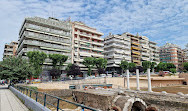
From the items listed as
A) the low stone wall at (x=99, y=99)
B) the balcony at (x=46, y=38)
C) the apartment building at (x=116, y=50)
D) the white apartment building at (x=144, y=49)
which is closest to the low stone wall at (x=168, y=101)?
the low stone wall at (x=99, y=99)

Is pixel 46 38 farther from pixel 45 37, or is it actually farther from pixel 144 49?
pixel 144 49

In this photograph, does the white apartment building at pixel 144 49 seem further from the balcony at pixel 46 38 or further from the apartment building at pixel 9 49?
the apartment building at pixel 9 49

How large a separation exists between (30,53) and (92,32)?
1307 inches

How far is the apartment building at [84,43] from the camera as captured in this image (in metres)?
58.6

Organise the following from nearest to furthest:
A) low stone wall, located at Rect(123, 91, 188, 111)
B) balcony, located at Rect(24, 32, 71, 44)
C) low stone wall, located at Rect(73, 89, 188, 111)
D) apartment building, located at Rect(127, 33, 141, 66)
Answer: low stone wall, located at Rect(123, 91, 188, 111)
low stone wall, located at Rect(73, 89, 188, 111)
balcony, located at Rect(24, 32, 71, 44)
apartment building, located at Rect(127, 33, 141, 66)

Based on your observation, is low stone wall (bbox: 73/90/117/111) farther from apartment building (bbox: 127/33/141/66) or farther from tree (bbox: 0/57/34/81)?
apartment building (bbox: 127/33/141/66)

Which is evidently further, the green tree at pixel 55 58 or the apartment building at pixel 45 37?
the apartment building at pixel 45 37

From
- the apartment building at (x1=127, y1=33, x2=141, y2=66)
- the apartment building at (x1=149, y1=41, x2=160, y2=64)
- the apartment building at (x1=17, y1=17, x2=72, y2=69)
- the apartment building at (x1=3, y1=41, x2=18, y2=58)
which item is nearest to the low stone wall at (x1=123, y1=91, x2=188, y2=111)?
the apartment building at (x1=17, y1=17, x2=72, y2=69)

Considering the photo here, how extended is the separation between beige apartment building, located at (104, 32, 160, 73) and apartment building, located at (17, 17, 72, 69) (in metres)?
23.5

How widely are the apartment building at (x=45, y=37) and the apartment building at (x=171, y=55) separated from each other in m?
87.0

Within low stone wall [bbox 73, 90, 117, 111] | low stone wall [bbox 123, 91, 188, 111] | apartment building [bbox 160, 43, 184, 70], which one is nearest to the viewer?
low stone wall [bbox 123, 91, 188, 111]

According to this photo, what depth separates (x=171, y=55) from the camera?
4274 inches

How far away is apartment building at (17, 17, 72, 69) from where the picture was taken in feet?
154

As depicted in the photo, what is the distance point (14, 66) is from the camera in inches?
1105
